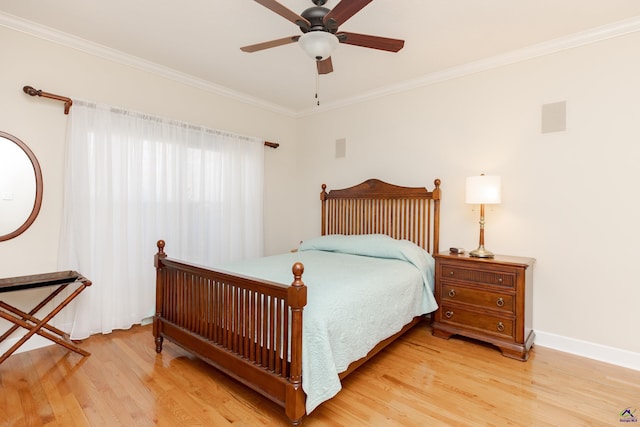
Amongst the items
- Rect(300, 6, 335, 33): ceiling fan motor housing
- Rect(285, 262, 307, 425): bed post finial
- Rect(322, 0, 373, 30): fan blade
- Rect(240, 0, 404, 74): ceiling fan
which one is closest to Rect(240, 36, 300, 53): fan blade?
Rect(240, 0, 404, 74): ceiling fan

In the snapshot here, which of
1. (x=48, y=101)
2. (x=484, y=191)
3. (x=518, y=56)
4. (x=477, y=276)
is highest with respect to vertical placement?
(x=518, y=56)

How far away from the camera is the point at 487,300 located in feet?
8.62

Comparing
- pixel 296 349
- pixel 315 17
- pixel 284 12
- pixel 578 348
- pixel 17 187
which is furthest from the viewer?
pixel 578 348

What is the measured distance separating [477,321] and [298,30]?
2767 mm

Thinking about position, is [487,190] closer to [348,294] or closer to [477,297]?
[477,297]

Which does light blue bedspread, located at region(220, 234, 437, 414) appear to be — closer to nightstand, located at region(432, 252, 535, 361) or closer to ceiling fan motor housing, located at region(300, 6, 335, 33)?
nightstand, located at region(432, 252, 535, 361)

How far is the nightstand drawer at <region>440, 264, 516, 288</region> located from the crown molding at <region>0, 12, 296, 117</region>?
305cm

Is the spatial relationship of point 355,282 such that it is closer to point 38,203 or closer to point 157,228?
point 157,228

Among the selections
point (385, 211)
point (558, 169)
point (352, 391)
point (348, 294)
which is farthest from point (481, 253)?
point (352, 391)

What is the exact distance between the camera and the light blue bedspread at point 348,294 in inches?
65.1

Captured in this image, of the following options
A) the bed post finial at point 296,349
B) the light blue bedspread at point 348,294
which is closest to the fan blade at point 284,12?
the bed post finial at point 296,349

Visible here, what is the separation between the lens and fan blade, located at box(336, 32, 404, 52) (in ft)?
6.46

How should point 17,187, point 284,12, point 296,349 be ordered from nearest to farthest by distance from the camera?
point 296,349, point 284,12, point 17,187

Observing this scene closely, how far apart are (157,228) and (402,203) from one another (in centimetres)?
256
